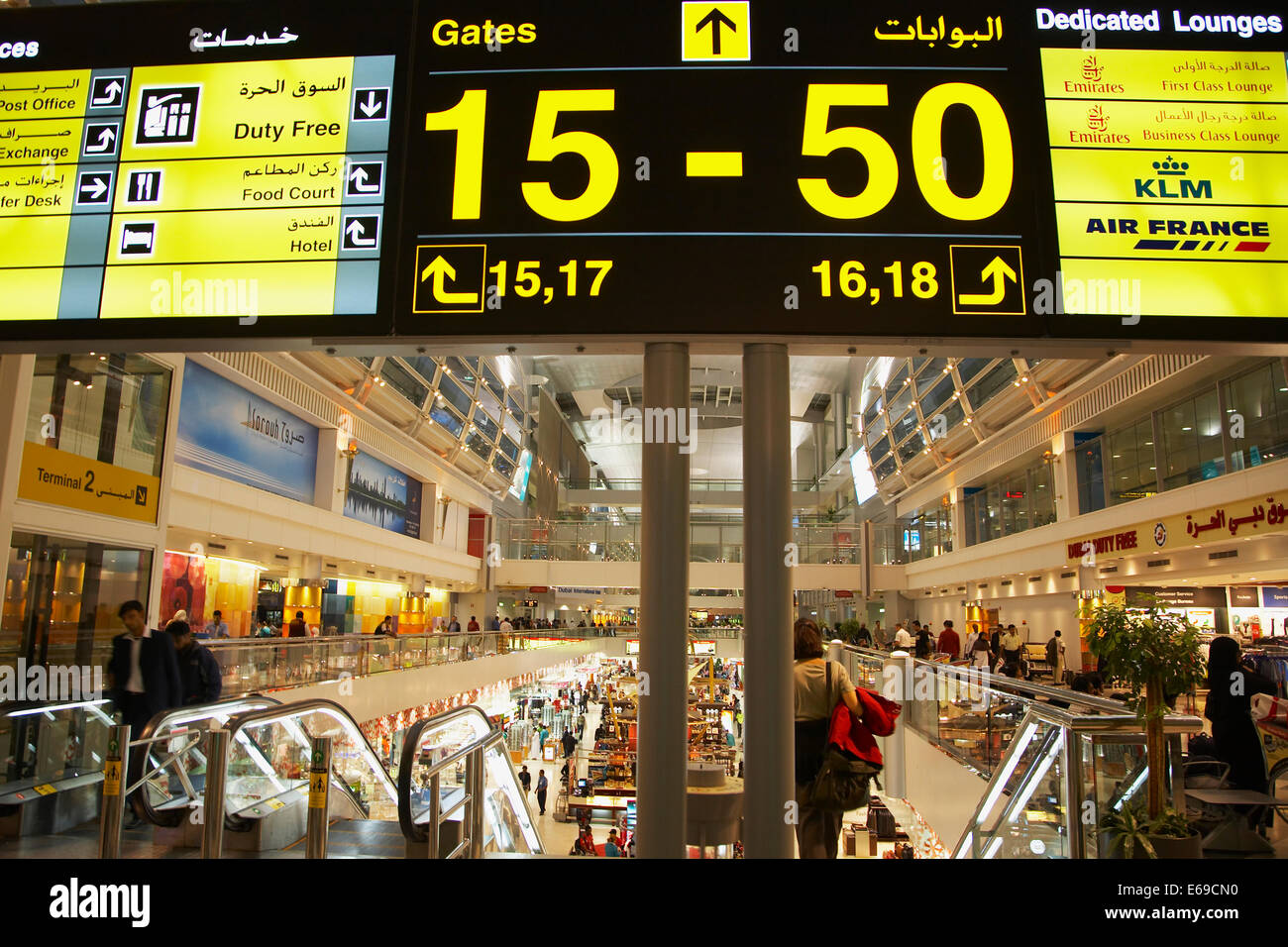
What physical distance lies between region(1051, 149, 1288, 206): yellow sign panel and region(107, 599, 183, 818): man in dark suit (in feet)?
22.5

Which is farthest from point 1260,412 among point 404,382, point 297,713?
point 404,382

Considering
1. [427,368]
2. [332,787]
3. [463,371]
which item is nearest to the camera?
[332,787]

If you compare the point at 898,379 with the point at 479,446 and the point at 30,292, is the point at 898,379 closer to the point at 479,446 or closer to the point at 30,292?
the point at 479,446

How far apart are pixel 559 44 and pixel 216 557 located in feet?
59.7

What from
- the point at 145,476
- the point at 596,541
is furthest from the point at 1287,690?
the point at 596,541

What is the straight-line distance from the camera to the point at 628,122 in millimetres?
3939

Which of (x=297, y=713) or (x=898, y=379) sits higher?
(x=898, y=379)

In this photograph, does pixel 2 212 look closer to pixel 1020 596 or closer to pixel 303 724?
pixel 303 724

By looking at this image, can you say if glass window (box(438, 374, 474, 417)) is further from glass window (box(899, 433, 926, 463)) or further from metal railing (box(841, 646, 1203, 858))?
metal railing (box(841, 646, 1203, 858))

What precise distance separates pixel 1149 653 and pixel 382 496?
23.8 m

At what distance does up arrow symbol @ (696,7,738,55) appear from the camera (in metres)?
4.04
